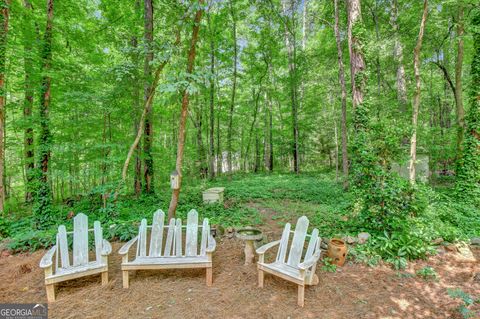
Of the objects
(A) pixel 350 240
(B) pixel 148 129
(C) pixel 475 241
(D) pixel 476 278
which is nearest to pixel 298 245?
(A) pixel 350 240

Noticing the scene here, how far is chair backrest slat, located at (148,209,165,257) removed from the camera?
2922mm

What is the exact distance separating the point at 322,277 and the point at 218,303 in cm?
140

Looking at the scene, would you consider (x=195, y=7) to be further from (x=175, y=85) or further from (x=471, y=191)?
(x=471, y=191)

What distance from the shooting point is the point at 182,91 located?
3463 millimetres

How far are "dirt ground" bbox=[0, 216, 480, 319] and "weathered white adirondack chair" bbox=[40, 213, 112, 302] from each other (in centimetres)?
23

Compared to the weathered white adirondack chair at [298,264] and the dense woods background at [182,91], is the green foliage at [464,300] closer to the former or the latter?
the dense woods background at [182,91]

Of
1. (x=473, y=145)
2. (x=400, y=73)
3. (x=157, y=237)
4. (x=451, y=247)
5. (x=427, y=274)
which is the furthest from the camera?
(x=400, y=73)

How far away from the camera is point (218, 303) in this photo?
238cm

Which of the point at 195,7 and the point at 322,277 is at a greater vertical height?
the point at 195,7

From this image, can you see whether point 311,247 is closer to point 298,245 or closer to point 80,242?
point 298,245

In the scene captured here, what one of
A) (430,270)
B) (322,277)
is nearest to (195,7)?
(322,277)

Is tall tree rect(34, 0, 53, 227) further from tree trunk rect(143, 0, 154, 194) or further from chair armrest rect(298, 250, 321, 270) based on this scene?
chair armrest rect(298, 250, 321, 270)

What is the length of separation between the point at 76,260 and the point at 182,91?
109 inches

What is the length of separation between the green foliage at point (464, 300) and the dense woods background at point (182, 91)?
3.33ft
